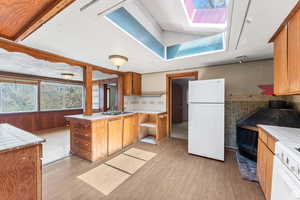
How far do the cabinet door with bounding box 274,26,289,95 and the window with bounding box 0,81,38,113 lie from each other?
261 inches

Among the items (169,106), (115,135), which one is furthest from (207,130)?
(115,135)

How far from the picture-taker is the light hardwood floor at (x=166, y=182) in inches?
58.6

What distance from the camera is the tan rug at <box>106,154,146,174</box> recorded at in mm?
2068

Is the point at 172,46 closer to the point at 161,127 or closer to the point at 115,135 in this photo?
the point at 161,127

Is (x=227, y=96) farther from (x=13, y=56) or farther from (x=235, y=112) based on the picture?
(x=13, y=56)

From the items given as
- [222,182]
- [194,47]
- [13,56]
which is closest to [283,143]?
[222,182]

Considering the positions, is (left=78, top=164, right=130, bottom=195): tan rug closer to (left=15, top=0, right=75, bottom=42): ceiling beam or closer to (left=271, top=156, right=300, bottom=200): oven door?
(left=271, top=156, right=300, bottom=200): oven door

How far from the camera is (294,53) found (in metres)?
1.20

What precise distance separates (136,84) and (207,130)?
249 cm

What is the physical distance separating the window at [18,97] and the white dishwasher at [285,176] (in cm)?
644

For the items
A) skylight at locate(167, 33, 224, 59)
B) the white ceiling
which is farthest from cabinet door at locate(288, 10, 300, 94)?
skylight at locate(167, 33, 224, 59)

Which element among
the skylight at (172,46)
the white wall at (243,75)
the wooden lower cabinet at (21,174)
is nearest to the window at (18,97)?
the wooden lower cabinet at (21,174)

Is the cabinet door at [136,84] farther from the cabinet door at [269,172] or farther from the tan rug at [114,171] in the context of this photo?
the cabinet door at [269,172]

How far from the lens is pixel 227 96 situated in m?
2.91
